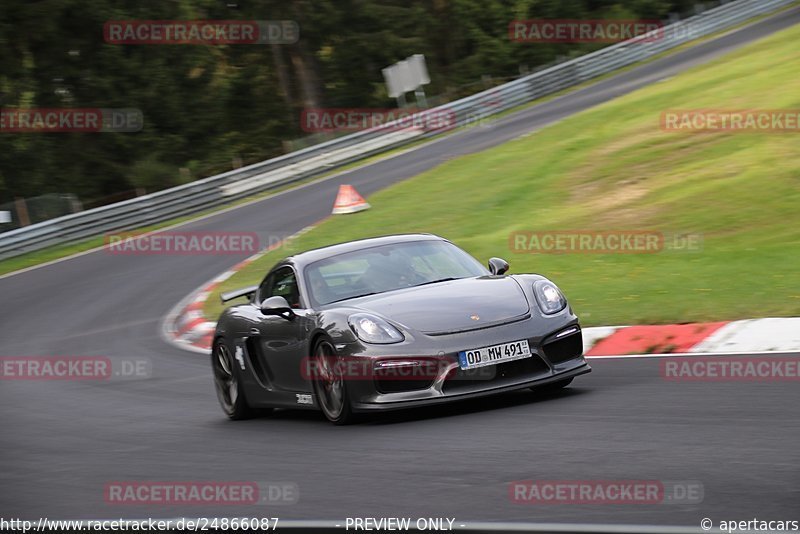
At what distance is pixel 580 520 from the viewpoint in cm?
459

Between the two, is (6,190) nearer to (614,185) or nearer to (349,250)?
(614,185)

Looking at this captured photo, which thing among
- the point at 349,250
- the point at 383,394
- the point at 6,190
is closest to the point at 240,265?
the point at 349,250

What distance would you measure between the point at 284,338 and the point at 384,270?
2.81ft

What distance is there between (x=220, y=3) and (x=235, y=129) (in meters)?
5.44

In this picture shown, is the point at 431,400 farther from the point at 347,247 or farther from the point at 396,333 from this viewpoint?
the point at 347,247

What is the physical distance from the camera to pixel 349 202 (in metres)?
22.9

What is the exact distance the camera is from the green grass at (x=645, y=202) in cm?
1191

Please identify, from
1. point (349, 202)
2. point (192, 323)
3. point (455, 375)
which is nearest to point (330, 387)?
point (455, 375)

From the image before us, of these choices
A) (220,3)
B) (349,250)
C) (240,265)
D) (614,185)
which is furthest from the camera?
(220,3)

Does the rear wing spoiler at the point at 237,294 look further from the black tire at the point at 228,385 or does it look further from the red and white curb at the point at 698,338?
the red and white curb at the point at 698,338

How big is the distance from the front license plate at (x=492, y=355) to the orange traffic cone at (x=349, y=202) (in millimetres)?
15093

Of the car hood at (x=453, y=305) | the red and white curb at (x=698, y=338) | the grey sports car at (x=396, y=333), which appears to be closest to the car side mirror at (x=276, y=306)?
the grey sports car at (x=396, y=333)

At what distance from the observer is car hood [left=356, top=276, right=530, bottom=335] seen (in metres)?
7.83

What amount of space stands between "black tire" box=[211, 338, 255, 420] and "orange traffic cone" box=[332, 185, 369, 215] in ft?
41.5
